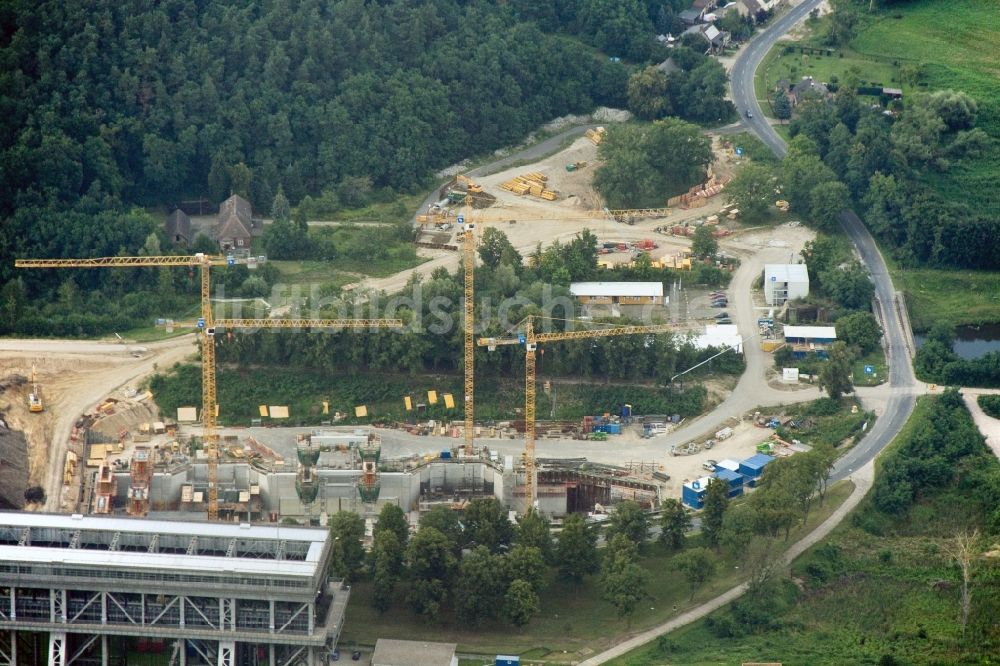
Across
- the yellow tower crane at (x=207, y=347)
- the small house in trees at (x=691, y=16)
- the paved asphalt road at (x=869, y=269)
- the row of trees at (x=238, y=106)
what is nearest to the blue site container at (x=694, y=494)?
the paved asphalt road at (x=869, y=269)

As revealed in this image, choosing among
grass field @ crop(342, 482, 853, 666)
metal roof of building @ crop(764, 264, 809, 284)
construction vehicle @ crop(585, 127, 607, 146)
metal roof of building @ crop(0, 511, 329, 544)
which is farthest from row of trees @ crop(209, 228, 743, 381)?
construction vehicle @ crop(585, 127, 607, 146)

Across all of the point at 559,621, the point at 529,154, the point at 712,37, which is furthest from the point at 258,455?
the point at 712,37

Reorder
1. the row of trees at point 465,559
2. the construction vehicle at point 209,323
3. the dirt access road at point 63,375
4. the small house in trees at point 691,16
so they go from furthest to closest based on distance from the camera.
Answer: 1. the small house in trees at point 691,16
2. the dirt access road at point 63,375
3. the construction vehicle at point 209,323
4. the row of trees at point 465,559

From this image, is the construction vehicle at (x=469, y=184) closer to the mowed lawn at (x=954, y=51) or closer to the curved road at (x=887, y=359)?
the curved road at (x=887, y=359)

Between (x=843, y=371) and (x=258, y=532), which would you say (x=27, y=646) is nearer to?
(x=258, y=532)

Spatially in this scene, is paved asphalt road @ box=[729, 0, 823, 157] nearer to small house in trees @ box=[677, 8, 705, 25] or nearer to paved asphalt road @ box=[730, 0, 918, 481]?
paved asphalt road @ box=[730, 0, 918, 481]
